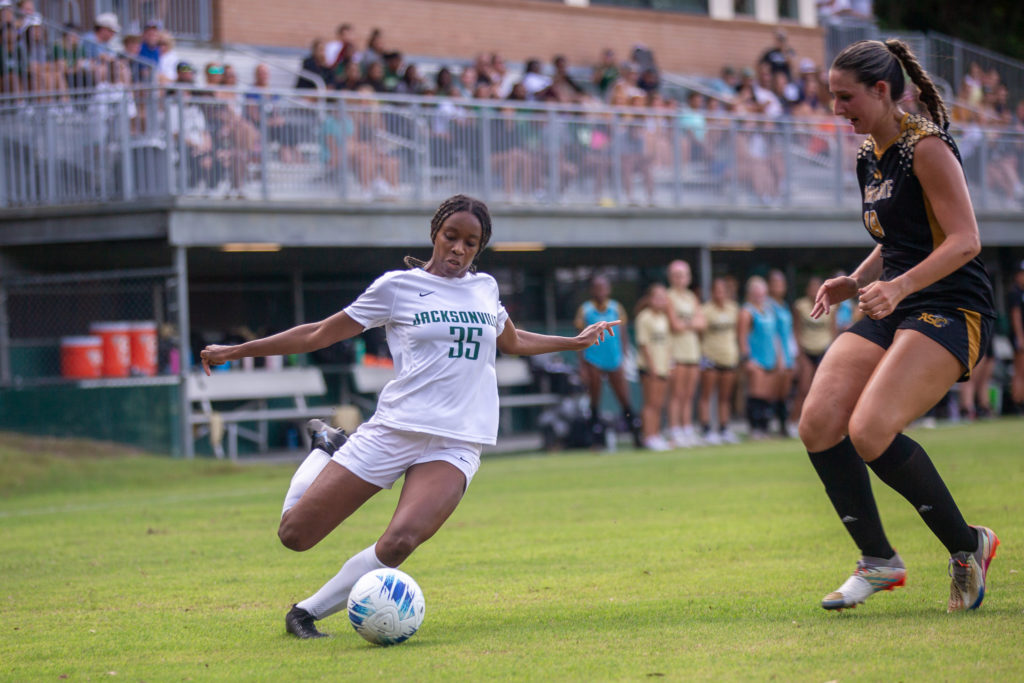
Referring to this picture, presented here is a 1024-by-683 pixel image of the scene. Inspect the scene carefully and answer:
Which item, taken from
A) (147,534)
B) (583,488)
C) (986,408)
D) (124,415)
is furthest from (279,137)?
(986,408)

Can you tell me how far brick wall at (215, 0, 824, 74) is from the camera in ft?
78.4

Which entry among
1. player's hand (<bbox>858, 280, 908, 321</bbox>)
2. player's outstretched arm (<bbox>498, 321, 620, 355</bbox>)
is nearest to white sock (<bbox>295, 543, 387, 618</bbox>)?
player's outstretched arm (<bbox>498, 321, 620, 355</bbox>)

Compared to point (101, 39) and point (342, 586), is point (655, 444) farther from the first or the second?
point (342, 586)

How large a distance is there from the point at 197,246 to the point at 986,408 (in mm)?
14155

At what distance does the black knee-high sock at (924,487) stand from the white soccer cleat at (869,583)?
25 centimetres

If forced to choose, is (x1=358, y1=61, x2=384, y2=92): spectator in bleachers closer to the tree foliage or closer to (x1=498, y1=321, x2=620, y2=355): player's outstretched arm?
(x1=498, y1=321, x2=620, y2=355): player's outstretched arm

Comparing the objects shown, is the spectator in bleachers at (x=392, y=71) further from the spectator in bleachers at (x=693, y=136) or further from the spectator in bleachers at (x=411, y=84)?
the spectator in bleachers at (x=693, y=136)

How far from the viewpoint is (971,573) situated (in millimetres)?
5773

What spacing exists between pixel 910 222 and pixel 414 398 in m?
2.30

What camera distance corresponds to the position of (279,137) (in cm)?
1759

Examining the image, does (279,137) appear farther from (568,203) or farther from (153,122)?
(568,203)

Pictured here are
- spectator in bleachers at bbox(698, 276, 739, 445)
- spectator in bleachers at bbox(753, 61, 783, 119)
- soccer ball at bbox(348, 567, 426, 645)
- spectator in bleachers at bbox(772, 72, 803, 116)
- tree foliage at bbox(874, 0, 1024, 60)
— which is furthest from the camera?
tree foliage at bbox(874, 0, 1024, 60)

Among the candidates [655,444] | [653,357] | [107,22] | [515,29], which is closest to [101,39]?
[107,22]

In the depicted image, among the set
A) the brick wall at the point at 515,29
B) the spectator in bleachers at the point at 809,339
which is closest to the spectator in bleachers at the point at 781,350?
the spectator in bleachers at the point at 809,339
